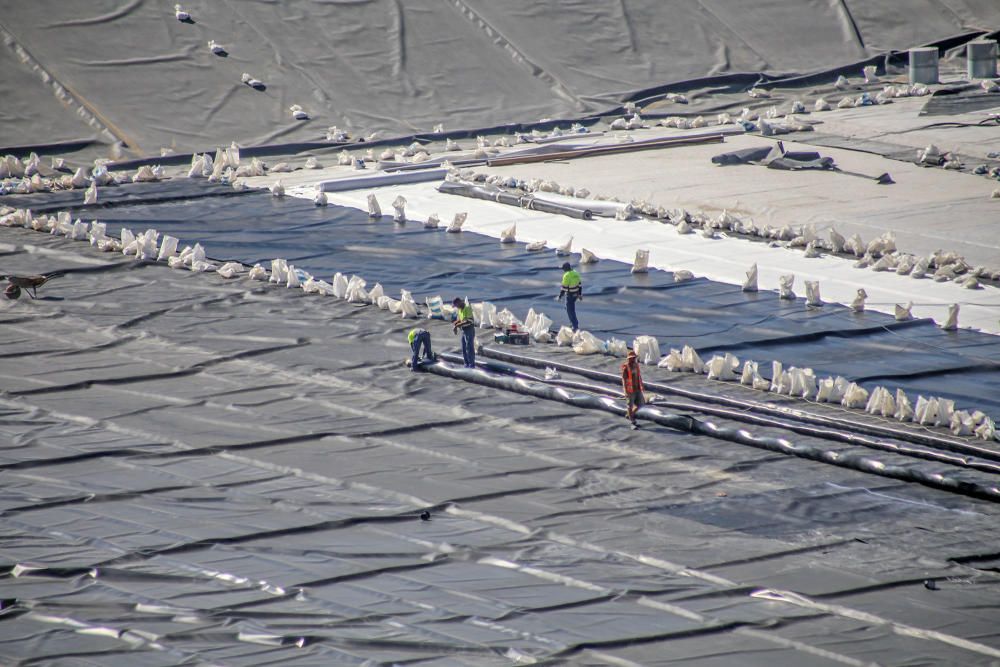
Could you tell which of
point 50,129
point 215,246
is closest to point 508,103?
point 50,129

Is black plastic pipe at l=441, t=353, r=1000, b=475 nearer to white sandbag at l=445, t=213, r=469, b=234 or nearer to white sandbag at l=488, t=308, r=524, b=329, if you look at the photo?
white sandbag at l=488, t=308, r=524, b=329

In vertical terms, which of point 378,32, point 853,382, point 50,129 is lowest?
point 853,382

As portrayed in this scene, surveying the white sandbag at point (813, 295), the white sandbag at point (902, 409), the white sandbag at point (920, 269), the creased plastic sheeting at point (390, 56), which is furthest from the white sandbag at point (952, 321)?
the creased plastic sheeting at point (390, 56)

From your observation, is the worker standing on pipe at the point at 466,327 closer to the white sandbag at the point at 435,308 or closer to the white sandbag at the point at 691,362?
the white sandbag at the point at 435,308

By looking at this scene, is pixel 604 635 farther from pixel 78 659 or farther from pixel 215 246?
pixel 215 246

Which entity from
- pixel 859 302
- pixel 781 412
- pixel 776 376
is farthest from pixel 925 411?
pixel 859 302

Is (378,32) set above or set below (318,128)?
above

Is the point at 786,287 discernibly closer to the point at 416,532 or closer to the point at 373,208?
the point at 373,208
